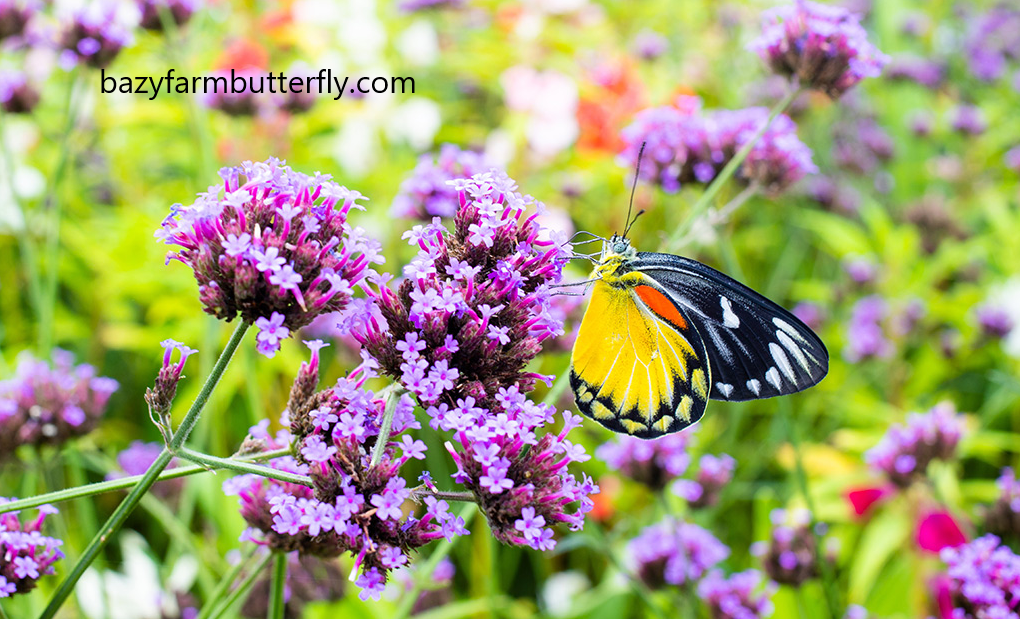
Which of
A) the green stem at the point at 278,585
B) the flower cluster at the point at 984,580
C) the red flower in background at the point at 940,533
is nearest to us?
the green stem at the point at 278,585

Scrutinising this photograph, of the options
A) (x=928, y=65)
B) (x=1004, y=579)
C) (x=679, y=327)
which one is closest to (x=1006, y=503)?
(x=1004, y=579)

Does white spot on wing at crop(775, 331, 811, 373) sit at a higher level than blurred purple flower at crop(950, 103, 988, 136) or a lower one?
lower

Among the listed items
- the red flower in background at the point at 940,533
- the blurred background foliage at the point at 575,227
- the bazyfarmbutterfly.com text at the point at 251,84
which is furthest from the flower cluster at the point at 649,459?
the bazyfarmbutterfly.com text at the point at 251,84

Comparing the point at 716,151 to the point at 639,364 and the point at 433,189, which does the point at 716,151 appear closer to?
the point at 639,364

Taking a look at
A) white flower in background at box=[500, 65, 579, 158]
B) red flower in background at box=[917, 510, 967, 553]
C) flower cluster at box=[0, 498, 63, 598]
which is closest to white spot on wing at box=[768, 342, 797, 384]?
red flower in background at box=[917, 510, 967, 553]

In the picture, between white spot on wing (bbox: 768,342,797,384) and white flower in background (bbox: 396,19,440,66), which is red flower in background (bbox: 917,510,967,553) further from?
white flower in background (bbox: 396,19,440,66)

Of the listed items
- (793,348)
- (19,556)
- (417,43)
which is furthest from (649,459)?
(417,43)

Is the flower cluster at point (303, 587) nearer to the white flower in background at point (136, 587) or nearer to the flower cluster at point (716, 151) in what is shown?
the white flower in background at point (136, 587)
